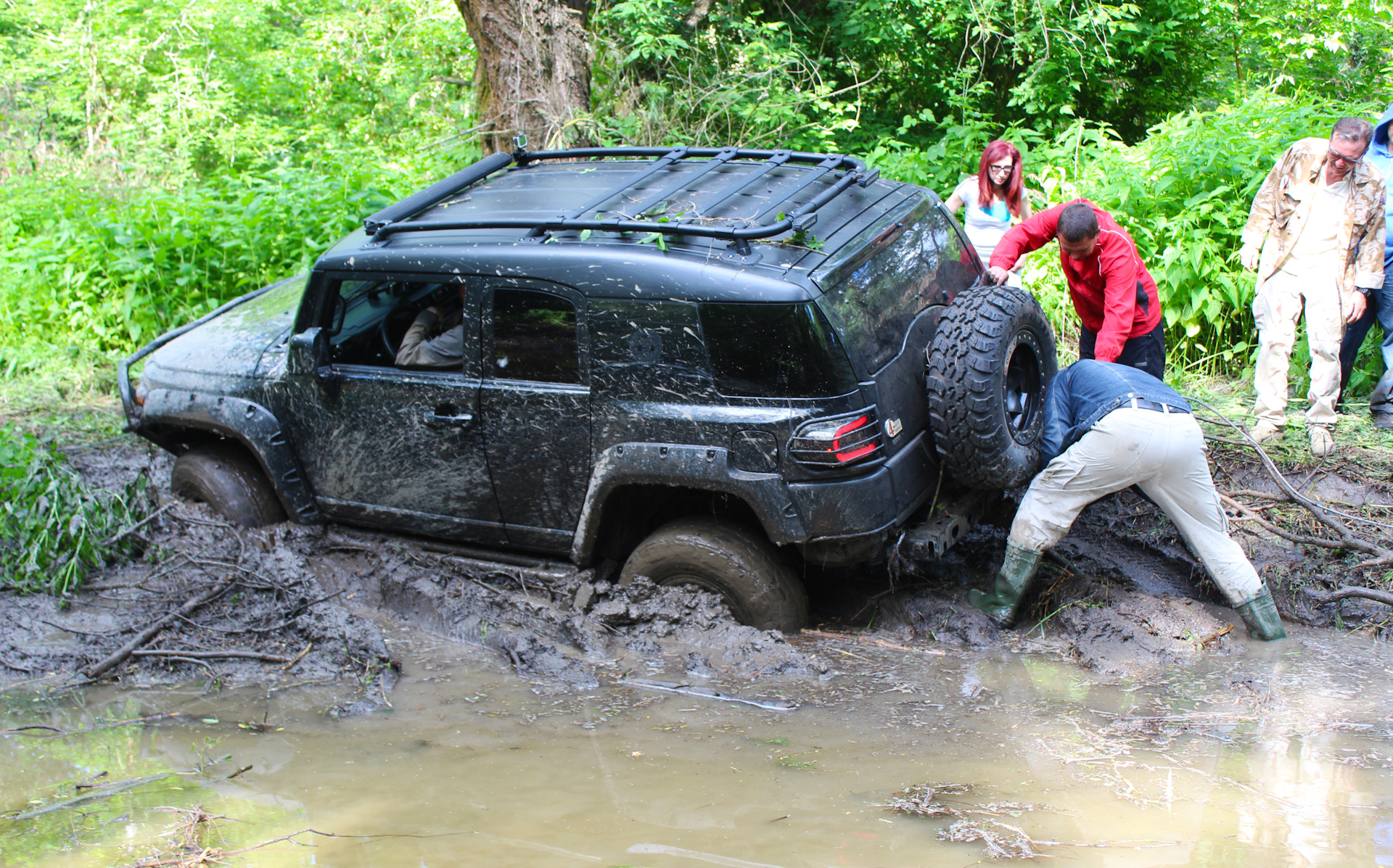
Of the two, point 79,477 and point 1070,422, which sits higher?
point 1070,422

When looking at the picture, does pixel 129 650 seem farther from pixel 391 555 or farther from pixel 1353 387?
pixel 1353 387

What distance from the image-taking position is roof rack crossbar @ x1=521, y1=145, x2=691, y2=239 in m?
4.39

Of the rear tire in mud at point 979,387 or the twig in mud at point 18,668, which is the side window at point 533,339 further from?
the twig in mud at point 18,668

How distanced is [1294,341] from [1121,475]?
2.37 meters

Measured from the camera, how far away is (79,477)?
5.44 meters

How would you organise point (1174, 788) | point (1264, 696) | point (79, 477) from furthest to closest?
point (79, 477)
point (1264, 696)
point (1174, 788)

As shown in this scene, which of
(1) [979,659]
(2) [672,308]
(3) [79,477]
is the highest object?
(2) [672,308]

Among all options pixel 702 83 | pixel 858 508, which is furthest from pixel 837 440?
pixel 702 83

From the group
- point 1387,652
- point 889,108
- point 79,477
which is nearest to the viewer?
point 1387,652

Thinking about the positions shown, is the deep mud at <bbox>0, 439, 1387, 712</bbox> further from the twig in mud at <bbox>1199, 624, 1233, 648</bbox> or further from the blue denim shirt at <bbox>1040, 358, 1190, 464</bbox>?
the blue denim shirt at <bbox>1040, 358, 1190, 464</bbox>

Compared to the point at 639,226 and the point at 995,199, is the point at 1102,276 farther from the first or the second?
the point at 639,226

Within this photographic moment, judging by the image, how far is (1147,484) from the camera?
13.7 feet

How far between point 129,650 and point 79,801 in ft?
3.73

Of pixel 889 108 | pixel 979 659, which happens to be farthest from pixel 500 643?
pixel 889 108
